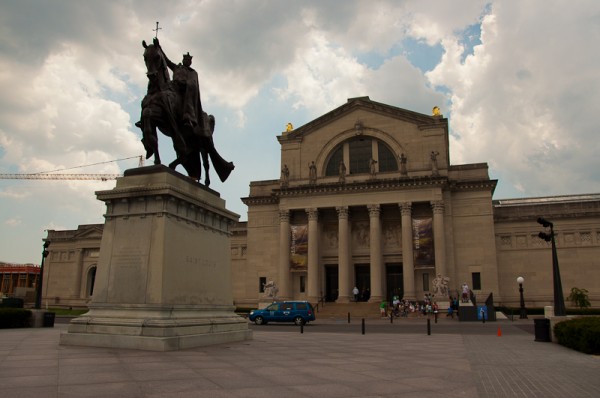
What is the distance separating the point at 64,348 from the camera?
11961 mm

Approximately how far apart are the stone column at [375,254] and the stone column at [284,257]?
8737 mm

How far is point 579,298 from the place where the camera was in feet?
138

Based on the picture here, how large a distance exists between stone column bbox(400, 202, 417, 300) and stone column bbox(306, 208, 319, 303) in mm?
8726

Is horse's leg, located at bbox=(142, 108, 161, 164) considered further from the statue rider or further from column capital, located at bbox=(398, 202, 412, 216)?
column capital, located at bbox=(398, 202, 412, 216)

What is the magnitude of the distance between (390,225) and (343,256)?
6.54 m

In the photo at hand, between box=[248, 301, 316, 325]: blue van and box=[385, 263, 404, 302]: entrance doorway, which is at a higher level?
box=[385, 263, 404, 302]: entrance doorway

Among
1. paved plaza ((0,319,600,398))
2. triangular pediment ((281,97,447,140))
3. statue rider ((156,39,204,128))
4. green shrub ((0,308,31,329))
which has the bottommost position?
paved plaza ((0,319,600,398))

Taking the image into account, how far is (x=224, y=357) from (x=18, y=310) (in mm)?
15056

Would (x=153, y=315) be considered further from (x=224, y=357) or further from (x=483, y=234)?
(x=483, y=234)

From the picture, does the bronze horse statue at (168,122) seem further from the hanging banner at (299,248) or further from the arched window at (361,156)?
the arched window at (361,156)

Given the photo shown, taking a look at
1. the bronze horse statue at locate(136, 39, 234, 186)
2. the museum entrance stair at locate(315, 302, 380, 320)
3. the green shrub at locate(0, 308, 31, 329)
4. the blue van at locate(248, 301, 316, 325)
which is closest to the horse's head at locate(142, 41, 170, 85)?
the bronze horse statue at locate(136, 39, 234, 186)

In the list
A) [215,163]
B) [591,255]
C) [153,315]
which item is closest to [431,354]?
[153,315]

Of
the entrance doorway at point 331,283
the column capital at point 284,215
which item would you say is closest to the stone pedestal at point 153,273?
the column capital at point 284,215

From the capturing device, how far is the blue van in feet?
109
